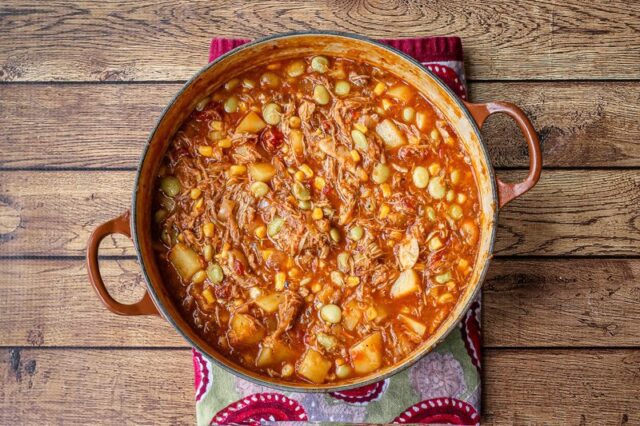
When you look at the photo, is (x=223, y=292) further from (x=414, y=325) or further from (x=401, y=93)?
(x=401, y=93)

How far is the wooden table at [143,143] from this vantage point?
322cm

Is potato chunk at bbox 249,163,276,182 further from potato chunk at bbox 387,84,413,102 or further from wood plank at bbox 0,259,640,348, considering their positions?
wood plank at bbox 0,259,640,348

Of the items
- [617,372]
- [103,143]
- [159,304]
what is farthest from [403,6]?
[617,372]

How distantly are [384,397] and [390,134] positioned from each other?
134 cm

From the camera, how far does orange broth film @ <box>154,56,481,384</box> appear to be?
110 inches

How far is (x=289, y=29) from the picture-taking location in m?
3.29

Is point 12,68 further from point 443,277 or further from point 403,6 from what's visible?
point 443,277

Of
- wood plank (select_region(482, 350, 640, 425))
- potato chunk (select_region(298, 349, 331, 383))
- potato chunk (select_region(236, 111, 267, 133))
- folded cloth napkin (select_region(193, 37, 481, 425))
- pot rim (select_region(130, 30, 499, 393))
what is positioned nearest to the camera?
pot rim (select_region(130, 30, 499, 393))

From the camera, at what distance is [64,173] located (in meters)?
3.28

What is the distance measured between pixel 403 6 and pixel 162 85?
138cm

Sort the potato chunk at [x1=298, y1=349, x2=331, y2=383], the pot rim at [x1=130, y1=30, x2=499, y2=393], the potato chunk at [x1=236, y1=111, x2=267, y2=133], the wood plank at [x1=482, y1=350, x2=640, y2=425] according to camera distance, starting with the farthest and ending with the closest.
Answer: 1. the wood plank at [x1=482, y1=350, x2=640, y2=425]
2. the potato chunk at [x1=236, y1=111, x2=267, y2=133]
3. the potato chunk at [x1=298, y1=349, x2=331, y2=383]
4. the pot rim at [x1=130, y1=30, x2=499, y2=393]

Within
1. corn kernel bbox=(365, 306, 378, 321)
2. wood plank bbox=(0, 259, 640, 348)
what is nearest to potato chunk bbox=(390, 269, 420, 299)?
corn kernel bbox=(365, 306, 378, 321)

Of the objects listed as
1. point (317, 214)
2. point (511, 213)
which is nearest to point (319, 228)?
point (317, 214)

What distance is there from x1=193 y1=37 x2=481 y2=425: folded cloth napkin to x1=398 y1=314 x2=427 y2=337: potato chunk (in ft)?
1.12
